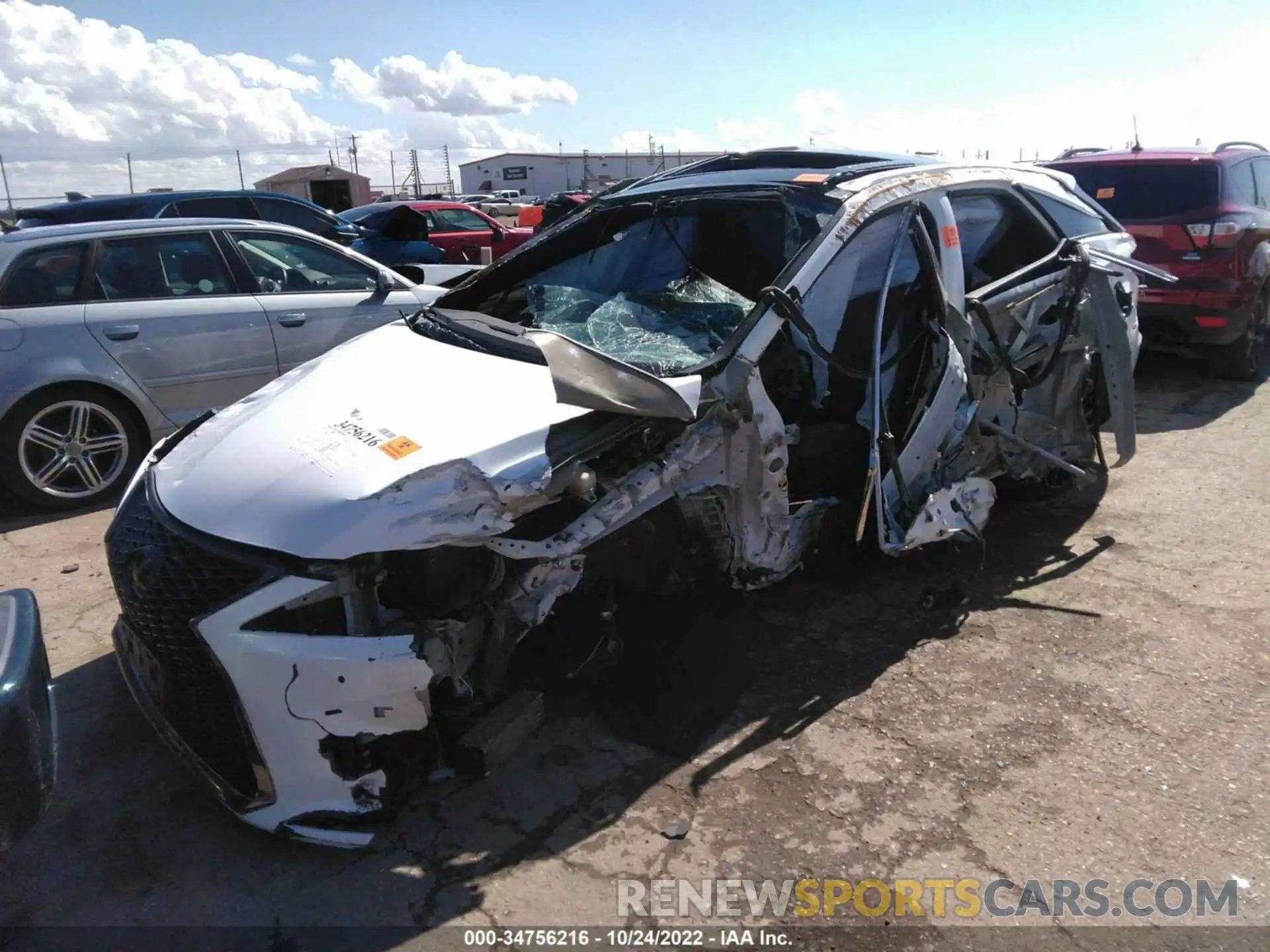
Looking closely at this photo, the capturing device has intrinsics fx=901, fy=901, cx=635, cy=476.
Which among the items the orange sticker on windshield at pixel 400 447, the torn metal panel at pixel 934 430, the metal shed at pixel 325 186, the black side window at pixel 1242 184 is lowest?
the torn metal panel at pixel 934 430

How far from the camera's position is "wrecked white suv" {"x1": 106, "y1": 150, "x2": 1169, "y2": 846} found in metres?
2.47

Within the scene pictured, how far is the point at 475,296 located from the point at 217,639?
7.25ft

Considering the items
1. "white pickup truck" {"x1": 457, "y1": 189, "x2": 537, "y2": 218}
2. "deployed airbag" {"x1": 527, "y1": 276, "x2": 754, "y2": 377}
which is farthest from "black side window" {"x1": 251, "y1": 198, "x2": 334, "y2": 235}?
"white pickup truck" {"x1": 457, "y1": 189, "x2": 537, "y2": 218}

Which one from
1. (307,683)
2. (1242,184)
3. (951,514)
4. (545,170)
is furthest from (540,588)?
(545,170)

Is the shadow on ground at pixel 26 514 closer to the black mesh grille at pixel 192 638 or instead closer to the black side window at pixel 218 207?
the black mesh grille at pixel 192 638

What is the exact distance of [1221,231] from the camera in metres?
6.87

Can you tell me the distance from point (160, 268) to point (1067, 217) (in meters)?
5.39

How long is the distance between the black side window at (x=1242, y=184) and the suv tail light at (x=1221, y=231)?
26cm

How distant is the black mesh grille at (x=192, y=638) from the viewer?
8.16ft

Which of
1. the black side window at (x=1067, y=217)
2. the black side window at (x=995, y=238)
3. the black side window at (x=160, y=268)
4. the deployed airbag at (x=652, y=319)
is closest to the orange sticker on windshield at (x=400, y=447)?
the deployed airbag at (x=652, y=319)

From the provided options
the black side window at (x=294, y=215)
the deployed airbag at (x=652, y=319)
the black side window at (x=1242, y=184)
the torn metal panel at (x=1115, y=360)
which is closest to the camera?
the deployed airbag at (x=652, y=319)

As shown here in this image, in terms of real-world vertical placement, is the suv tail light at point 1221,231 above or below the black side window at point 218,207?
below

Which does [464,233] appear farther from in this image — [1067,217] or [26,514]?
[1067,217]

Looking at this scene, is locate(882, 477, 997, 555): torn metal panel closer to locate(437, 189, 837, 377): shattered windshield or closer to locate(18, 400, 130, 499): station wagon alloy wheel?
locate(437, 189, 837, 377): shattered windshield
